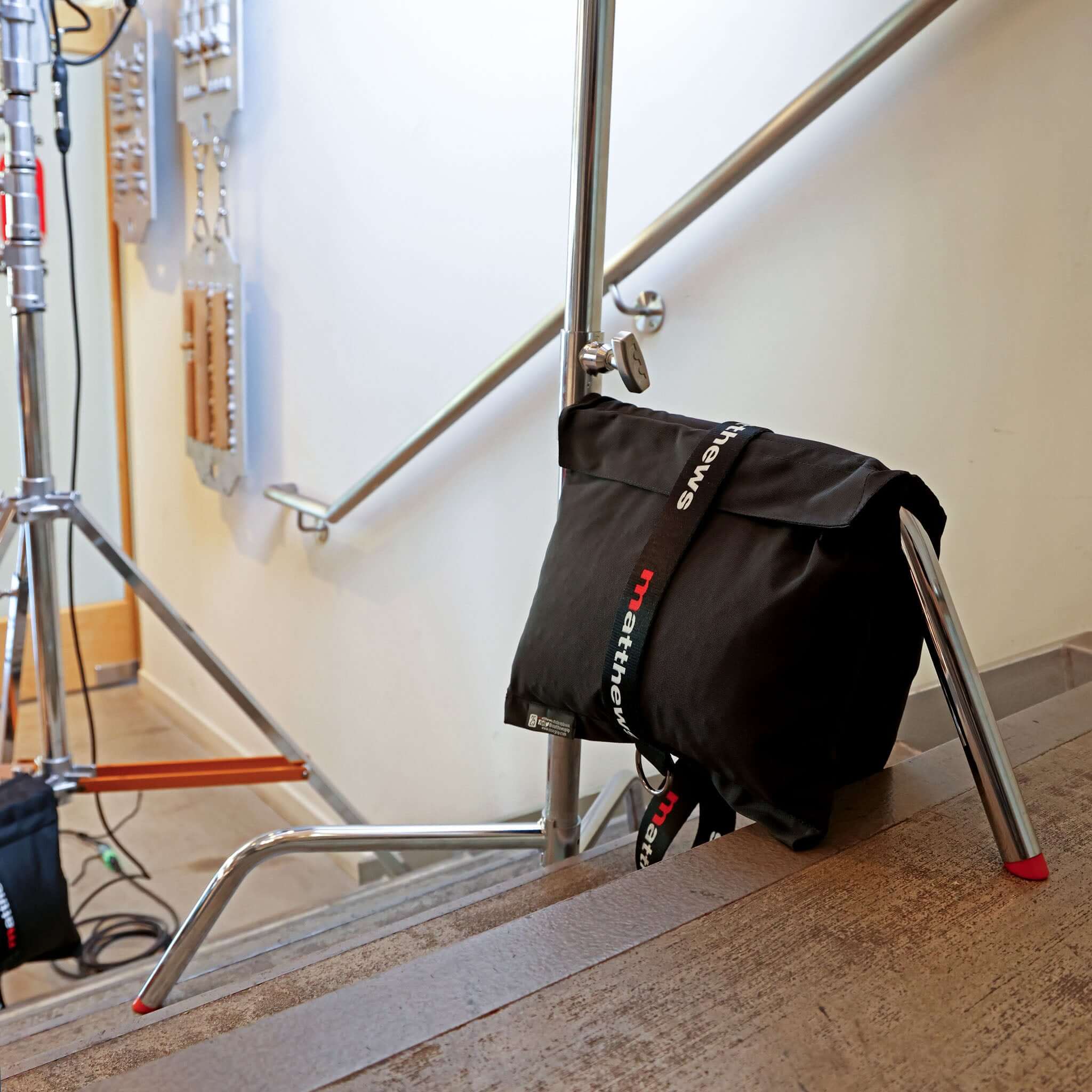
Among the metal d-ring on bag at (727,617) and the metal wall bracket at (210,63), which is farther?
the metal wall bracket at (210,63)

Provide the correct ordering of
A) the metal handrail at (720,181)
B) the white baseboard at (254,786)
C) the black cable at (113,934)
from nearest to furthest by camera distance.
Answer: the metal handrail at (720,181), the black cable at (113,934), the white baseboard at (254,786)

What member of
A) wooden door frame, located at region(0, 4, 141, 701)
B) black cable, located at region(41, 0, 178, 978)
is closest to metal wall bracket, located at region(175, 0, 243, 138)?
black cable, located at region(41, 0, 178, 978)

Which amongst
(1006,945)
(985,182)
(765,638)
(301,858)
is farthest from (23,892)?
(985,182)

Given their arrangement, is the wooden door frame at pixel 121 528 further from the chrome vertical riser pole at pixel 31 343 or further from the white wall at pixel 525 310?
the chrome vertical riser pole at pixel 31 343

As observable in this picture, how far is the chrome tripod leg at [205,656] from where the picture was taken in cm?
187

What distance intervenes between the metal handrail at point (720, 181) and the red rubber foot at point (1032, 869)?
742 mm

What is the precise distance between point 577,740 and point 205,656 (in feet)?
4.03

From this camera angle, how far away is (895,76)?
129cm

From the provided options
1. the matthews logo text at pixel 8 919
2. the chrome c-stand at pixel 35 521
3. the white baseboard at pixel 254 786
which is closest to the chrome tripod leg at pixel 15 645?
the chrome c-stand at pixel 35 521

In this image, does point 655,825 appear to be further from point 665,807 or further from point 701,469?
point 701,469

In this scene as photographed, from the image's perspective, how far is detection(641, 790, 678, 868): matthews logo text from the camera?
38.4 inches

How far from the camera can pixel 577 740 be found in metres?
1.07

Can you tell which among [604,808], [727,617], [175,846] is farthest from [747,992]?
[175,846]

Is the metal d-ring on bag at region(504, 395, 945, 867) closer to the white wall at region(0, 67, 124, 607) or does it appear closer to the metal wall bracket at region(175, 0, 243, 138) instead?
the metal wall bracket at region(175, 0, 243, 138)
